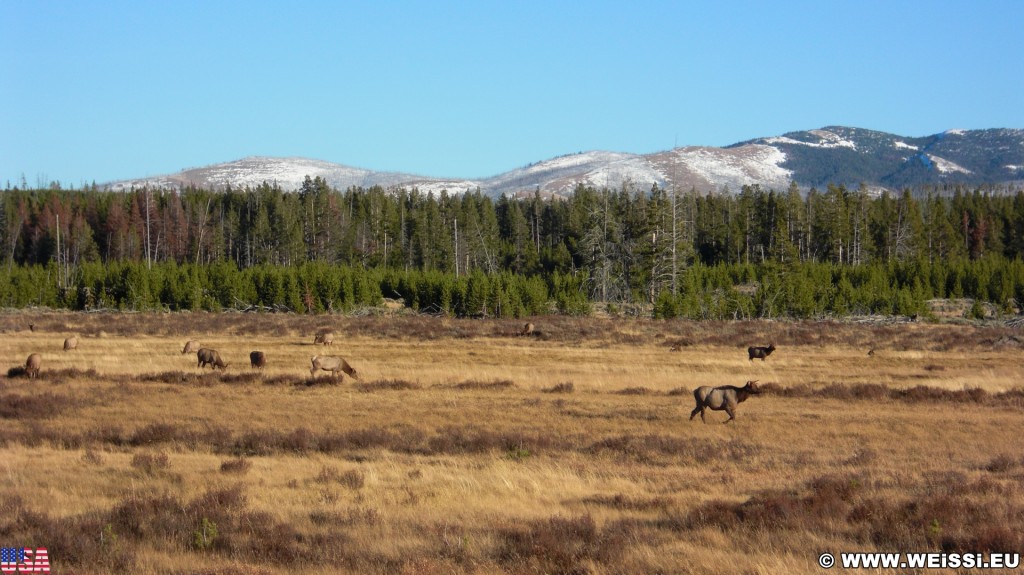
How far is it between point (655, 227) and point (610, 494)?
66524 millimetres

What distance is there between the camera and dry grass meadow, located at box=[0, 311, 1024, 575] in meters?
9.30

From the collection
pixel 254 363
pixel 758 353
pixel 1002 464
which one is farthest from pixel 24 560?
pixel 758 353

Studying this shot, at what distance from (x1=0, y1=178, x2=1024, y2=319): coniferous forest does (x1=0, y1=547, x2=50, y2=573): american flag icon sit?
187 feet

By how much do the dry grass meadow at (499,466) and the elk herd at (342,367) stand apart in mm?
437

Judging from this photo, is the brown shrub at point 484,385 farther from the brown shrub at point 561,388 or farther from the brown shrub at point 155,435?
the brown shrub at point 155,435

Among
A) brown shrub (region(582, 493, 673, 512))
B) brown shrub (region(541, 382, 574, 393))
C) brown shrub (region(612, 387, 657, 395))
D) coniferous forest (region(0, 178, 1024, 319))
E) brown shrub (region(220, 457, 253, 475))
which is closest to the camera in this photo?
brown shrub (region(582, 493, 673, 512))

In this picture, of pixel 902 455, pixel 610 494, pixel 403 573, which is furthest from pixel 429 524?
pixel 902 455

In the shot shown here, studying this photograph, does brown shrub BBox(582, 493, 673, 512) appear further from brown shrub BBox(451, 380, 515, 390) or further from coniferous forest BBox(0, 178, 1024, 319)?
coniferous forest BBox(0, 178, 1024, 319)

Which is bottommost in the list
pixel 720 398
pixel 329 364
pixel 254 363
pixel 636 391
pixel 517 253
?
pixel 636 391

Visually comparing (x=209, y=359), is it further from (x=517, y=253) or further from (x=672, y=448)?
(x=517, y=253)

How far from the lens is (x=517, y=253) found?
4405 inches

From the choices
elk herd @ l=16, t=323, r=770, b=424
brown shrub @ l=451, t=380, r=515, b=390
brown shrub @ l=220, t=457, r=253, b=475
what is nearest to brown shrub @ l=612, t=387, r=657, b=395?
elk herd @ l=16, t=323, r=770, b=424

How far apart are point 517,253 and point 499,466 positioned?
98.0 meters

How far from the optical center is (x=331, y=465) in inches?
567
